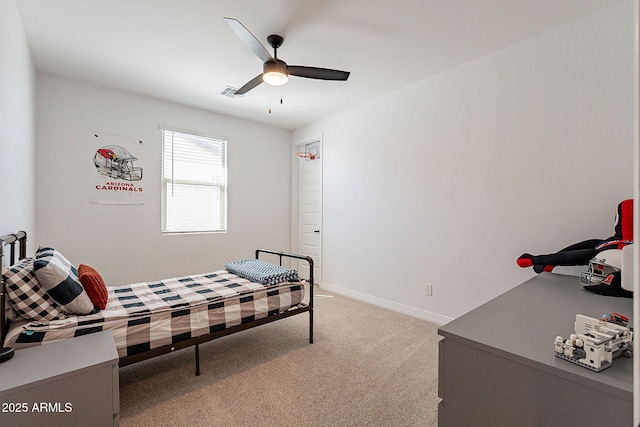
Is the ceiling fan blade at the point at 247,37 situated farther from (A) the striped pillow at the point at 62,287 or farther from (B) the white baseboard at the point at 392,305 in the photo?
(B) the white baseboard at the point at 392,305

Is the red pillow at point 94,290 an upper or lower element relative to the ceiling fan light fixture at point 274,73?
lower

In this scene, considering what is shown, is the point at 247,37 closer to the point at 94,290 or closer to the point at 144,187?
the point at 94,290

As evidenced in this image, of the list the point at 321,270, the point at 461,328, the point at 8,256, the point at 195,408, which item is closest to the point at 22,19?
the point at 8,256

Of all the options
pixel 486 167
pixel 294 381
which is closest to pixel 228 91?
pixel 486 167

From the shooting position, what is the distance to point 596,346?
0.78m

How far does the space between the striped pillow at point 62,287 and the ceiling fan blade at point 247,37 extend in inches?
70.0

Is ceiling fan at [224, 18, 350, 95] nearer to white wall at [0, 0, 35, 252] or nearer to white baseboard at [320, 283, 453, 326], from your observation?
white wall at [0, 0, 35, 252]

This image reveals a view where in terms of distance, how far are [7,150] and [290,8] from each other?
216cm

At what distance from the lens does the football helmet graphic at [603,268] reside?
5.24ft

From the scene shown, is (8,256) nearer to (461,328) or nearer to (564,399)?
(461,328)

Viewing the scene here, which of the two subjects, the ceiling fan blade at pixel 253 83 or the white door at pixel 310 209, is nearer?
the ceiling fan blade at pixel 253 83

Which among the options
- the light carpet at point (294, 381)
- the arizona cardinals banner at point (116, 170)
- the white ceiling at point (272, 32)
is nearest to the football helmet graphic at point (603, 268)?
the light carpet at point (294, 381)

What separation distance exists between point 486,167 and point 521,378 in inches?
92.0

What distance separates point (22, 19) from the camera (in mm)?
2227
